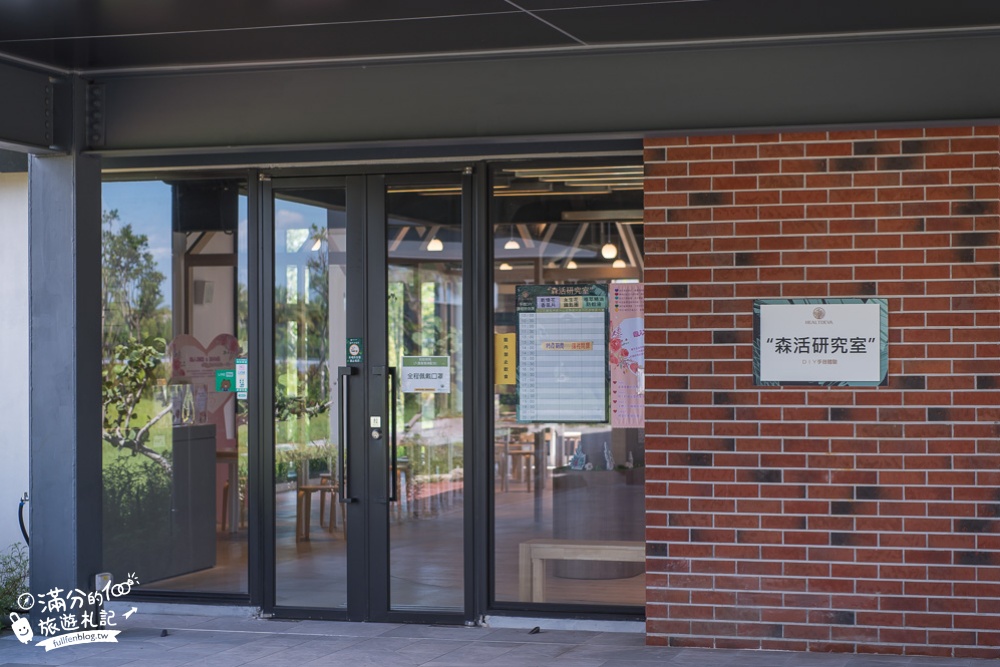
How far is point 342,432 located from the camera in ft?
24.9

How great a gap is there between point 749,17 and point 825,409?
6.71 ft

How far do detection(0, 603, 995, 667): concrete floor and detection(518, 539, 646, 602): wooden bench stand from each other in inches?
10.2

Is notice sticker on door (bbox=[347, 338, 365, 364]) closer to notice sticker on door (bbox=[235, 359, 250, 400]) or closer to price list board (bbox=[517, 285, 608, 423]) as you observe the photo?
notice sticker on door (bbox=[235, 359, 250, 400])

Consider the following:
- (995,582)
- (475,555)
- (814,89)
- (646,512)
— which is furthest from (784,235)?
(475,555)

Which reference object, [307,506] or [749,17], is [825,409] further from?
[307,506]

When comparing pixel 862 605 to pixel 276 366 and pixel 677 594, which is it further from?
pixel 276 366

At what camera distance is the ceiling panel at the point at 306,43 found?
632cm

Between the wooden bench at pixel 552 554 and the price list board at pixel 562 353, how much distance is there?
73 cm

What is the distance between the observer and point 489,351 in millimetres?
7355

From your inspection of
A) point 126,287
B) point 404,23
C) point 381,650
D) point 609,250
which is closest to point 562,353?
point 609,250

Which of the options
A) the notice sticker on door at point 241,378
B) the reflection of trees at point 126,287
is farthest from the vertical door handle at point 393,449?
the reflection of trees at point 126,287

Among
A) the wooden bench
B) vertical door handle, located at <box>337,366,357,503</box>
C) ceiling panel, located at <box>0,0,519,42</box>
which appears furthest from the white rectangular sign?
vertical door handle, located at <box>337,366,357,503</box>

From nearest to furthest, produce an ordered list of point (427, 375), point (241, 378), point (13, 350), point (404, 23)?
1. point (404, 23)
2. point (427, 375)
3. point (241, 378)
4. point (13, 350)

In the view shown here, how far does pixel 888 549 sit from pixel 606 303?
205 cm
